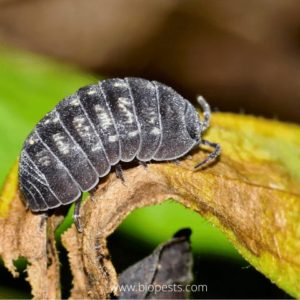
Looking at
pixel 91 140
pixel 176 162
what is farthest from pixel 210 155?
pixel 91 140

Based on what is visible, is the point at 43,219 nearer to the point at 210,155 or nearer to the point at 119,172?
the point at 119,172

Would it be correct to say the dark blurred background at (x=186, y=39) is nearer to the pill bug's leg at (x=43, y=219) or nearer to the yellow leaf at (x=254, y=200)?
the yellow leaf at (x=254, y=200)

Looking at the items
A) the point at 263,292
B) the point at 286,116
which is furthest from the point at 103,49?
the point at 263,292

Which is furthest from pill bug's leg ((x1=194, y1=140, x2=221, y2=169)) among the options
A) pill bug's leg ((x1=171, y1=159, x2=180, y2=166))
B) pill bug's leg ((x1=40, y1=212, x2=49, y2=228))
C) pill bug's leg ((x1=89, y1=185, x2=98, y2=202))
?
pill bug's leg ((x1=40, y1=212, x2=49, y2=228))

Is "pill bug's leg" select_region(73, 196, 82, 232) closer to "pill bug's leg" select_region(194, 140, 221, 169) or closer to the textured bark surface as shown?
the textured bark surface

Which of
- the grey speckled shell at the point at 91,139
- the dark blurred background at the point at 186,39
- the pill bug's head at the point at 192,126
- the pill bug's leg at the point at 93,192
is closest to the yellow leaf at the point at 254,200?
the pill bug's head at the point at 192,126

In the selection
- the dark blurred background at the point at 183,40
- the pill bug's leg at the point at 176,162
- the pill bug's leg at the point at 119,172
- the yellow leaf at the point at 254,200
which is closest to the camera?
the yellow leaf at the point at 254,200
